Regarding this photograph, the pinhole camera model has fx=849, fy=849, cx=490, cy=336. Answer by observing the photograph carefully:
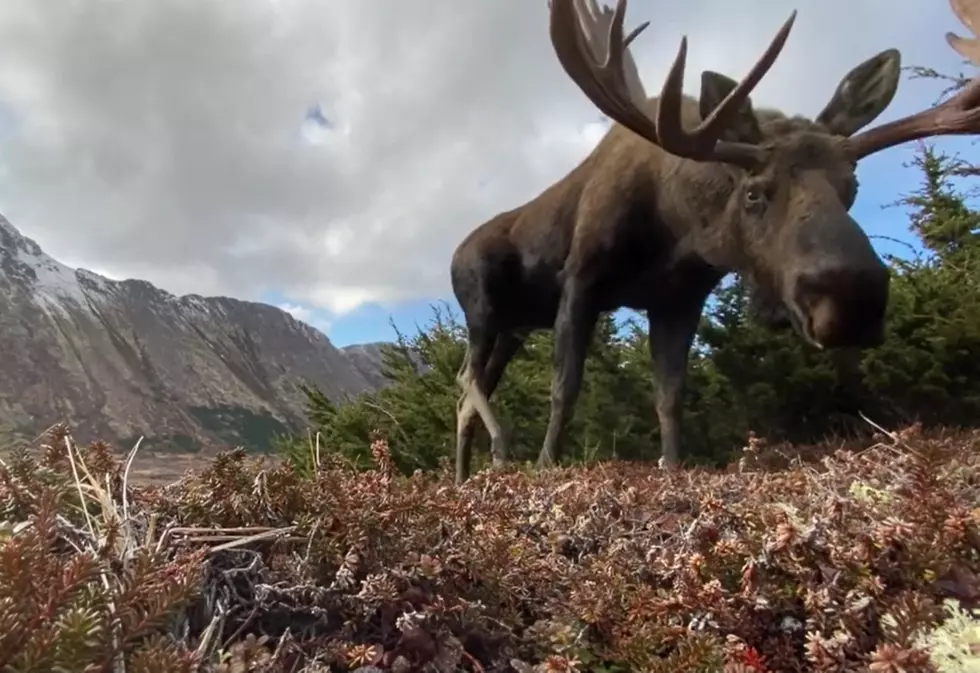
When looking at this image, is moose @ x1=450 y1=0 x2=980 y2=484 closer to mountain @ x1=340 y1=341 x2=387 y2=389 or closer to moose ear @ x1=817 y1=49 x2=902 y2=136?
moose ear @ x1=817 y1=49 x2=902 y2=136

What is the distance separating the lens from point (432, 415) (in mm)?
8727

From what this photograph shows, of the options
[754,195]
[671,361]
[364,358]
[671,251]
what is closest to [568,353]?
[671,361]

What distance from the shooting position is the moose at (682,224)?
12.2 feet

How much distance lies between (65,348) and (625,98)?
241ft

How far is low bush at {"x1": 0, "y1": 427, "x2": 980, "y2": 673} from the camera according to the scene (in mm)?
1126

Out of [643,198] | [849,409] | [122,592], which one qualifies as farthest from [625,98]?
[122,592]

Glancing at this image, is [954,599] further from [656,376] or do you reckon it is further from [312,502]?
[656,376]

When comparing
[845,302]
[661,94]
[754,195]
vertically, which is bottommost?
[845,302]

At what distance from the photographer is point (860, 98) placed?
15.2 feet

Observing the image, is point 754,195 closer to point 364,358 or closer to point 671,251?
point 671,251

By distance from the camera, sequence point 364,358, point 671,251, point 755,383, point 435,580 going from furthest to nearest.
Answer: point 364,358 < point 755,383 < point 671,251 < point 435,580

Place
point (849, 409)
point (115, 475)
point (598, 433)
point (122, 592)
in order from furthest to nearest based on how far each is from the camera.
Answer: point (598, 433), point (849, 409), point (115, 475), point (122, 592)

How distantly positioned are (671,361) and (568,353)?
672 mm

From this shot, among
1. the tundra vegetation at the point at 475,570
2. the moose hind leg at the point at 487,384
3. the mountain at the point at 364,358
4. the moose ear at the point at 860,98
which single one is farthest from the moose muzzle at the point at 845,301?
the mountain at the point at 364,358
